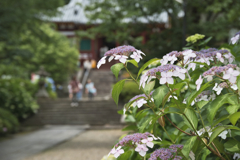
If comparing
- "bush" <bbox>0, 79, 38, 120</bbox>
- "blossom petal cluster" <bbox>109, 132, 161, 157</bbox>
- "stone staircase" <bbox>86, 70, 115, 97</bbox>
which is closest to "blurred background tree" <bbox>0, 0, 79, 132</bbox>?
"bush" <bbox>0, 79, 38, 120</bbox>

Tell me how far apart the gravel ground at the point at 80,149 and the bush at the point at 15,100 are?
5.00 meters

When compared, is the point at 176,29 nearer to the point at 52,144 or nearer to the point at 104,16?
the point at 104,16

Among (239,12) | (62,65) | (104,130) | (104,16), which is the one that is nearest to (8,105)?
(104,130)

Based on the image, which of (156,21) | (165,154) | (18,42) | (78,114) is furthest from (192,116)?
(78,114)

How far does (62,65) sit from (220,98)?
27270 mm

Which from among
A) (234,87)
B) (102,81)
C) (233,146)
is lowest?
(102,81)

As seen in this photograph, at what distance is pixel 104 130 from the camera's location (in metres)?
11.8

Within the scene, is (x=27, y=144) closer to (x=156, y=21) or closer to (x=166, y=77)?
(x=156, y=21)

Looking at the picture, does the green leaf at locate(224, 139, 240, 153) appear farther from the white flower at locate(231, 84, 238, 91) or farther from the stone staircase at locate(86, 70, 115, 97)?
the stone staircase at locate(86, 70, 115, 97)

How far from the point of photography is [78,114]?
14336 millimetres

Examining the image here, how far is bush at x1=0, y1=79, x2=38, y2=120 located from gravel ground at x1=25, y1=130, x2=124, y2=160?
5.00m

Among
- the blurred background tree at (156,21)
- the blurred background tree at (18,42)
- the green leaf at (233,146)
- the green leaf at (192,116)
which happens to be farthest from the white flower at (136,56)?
the blurred background tree at (156,21)

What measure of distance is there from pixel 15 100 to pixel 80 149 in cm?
695

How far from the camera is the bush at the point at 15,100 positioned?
12.9 metres
